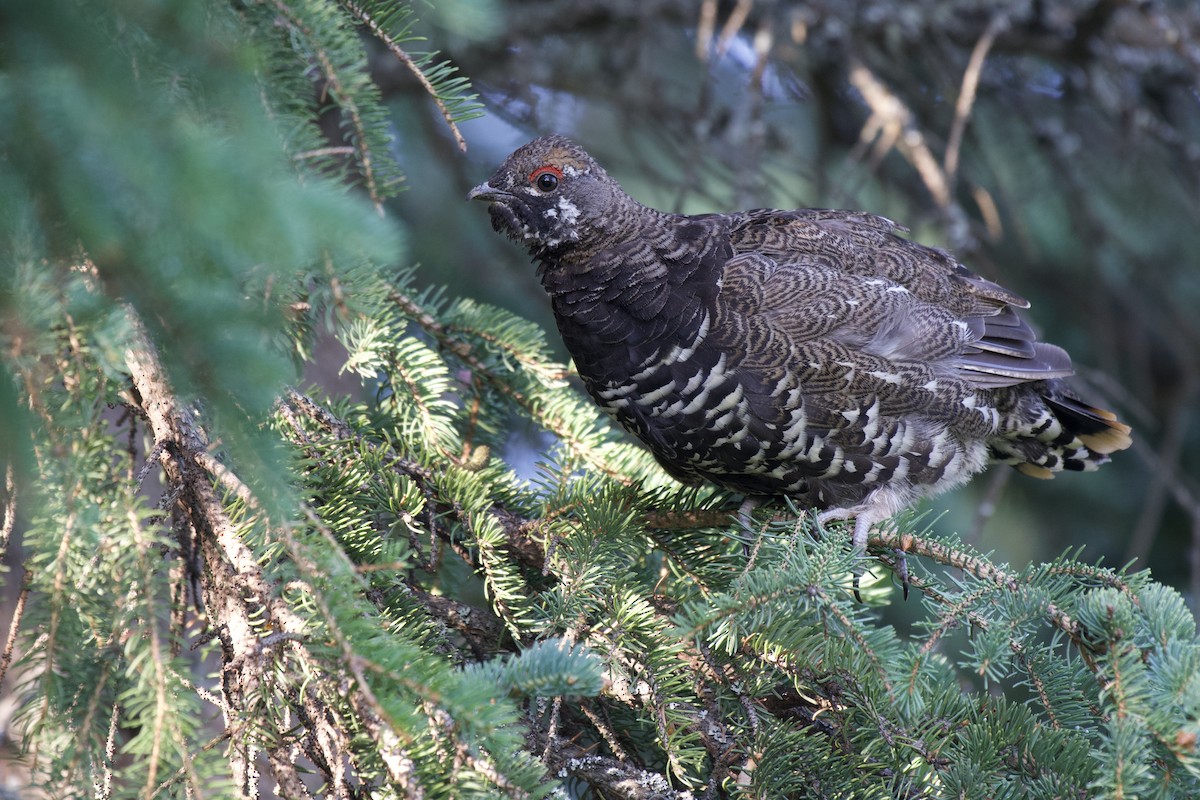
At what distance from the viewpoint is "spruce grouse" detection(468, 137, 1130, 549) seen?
283cm

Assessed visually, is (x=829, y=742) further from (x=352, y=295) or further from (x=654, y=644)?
(x=352, y=295)

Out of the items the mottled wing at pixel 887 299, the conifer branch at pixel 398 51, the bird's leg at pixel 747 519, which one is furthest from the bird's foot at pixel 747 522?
the conifer branch at pixel 398 51

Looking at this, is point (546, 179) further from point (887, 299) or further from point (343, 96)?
point (887, 299)

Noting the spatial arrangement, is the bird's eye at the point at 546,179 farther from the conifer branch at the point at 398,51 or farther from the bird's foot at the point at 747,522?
the bird's foot at the point at 747,522

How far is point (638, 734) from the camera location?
227 cm

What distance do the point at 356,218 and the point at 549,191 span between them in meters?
1.90

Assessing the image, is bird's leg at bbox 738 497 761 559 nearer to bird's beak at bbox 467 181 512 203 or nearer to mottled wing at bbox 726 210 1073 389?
mottled wing at bbox 726 210 1073 389

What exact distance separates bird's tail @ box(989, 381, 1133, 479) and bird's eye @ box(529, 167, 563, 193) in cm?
186

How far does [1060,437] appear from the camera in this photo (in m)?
3.66

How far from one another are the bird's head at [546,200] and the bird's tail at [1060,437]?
173cm

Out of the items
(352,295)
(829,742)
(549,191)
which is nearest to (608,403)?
(549,191)

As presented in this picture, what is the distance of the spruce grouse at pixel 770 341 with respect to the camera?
283 centimetres

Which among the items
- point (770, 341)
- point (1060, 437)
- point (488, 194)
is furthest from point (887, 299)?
point (488, 194)

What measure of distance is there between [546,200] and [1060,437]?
2140 millimetres
